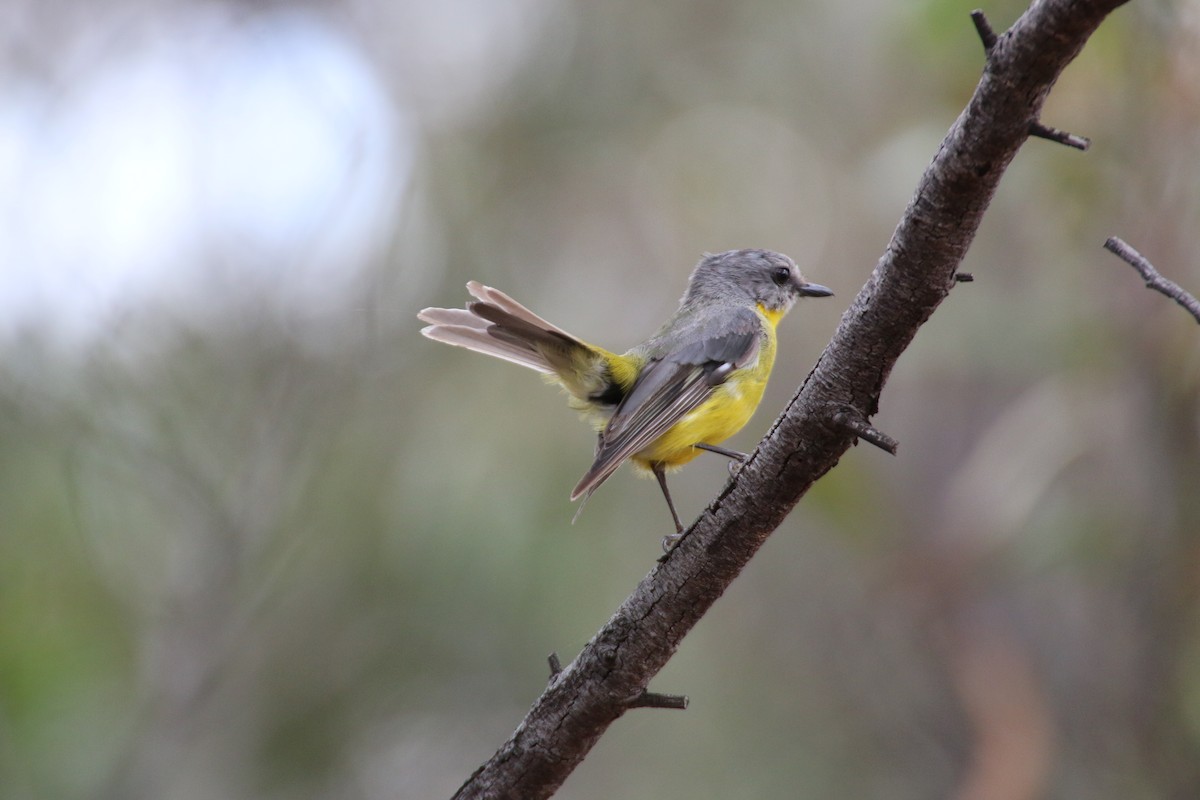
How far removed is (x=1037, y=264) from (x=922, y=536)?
1.77 metres

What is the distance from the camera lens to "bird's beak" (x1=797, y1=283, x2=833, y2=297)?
4.91m

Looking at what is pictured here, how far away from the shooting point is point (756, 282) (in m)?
5.00

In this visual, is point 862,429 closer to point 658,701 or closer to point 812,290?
point 658,701

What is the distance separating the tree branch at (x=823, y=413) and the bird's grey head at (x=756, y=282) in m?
2.68

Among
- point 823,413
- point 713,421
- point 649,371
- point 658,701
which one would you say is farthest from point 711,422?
point 823,413

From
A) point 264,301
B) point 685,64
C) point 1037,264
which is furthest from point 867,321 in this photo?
point 685,64

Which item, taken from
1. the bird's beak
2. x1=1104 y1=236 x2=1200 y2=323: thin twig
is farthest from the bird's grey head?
x1=1104 y1=236 x2=1200 y2=323: thin twig

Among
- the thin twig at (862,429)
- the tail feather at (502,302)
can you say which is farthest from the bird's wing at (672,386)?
the thin twig at (862,429)

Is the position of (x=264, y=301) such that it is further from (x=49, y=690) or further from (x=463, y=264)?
(x=49, y=690)

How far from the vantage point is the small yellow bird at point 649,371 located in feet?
12.6

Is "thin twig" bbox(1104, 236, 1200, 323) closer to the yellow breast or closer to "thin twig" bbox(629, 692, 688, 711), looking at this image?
"thin twig" bbox(629, 692, 688, 711)

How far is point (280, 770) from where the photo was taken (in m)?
6.02

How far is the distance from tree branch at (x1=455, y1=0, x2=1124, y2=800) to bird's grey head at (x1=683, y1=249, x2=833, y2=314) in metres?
2.68

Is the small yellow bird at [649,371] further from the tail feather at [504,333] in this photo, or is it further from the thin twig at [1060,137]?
the thin twig at [1060,137]
